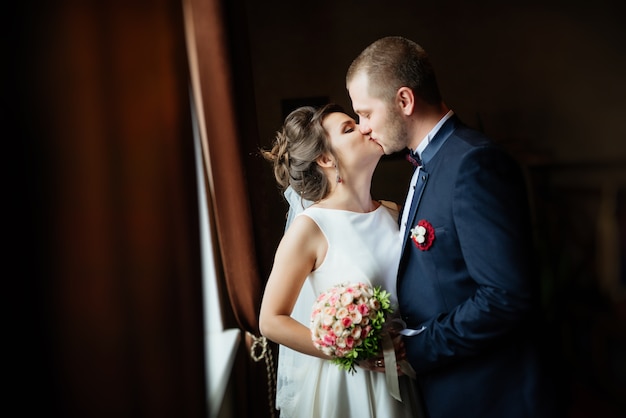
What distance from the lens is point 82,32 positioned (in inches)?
19.5

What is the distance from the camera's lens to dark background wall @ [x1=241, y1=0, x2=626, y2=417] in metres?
1.89

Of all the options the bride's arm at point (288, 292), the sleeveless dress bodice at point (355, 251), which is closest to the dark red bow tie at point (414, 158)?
the sleeveless dress bodice at point (355, 251)

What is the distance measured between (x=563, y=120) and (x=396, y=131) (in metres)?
0.97

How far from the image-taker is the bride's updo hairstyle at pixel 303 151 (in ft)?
5.31

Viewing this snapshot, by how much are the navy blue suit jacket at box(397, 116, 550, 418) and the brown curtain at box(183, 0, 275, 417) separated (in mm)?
545

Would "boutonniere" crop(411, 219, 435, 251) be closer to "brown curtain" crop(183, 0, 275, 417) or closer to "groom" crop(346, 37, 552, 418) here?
"groom" crop(346, 37, 552, 418)

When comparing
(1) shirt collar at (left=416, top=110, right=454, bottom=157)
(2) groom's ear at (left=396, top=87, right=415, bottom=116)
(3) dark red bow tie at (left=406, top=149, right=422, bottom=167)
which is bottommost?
(3) dark red bow tie at (left=406, top=149, right=422, bottom=167)

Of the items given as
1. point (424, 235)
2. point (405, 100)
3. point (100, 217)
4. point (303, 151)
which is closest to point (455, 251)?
point (424, 235)

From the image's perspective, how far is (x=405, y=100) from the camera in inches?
58.3

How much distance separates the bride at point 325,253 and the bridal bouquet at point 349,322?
12 cm

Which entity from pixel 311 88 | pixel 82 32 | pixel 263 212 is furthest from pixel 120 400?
pixel 311 88

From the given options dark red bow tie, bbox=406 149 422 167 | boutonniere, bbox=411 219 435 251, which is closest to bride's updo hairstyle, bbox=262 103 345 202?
dark red bow tie, bbox=406 149 422 167

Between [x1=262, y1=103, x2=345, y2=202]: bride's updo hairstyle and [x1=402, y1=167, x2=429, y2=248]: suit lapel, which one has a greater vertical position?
[x1=262, y1=103, x2=345, y2=202]: bride's updo hairstyle

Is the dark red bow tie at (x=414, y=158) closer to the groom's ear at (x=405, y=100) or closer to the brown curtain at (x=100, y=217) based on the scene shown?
the groom's ear at (x=405, y=100)
